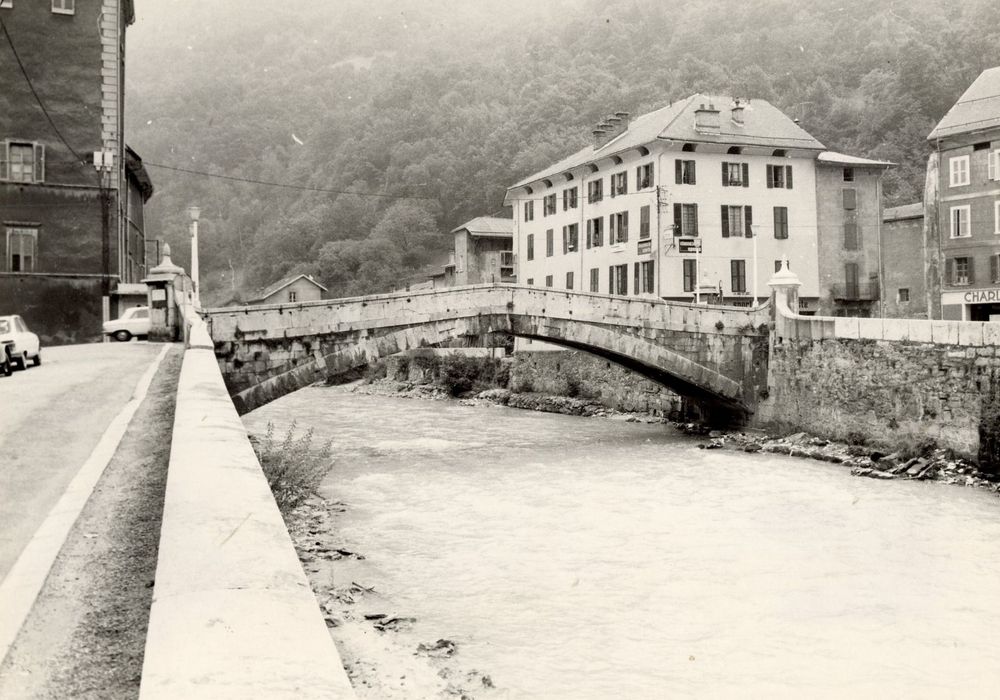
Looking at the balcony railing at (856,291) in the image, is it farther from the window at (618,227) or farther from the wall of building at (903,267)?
the window at (618,227)

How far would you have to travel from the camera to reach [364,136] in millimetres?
66750

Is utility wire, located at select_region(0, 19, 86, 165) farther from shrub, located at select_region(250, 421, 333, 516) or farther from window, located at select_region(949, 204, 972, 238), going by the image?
window, located at select_region(949, 204, 972, 238)

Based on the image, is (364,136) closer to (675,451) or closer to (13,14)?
(13,14)

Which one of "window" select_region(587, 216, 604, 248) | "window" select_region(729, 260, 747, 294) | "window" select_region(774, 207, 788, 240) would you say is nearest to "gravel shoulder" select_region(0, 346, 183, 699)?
"window" select_region(729, 260, 747, 294)

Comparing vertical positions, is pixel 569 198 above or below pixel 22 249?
above

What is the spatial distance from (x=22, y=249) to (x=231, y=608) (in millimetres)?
25505

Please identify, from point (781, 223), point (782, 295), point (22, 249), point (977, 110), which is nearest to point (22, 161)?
point (22, 249)

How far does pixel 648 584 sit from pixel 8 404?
7456 mm

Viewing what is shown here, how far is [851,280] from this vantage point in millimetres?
35062

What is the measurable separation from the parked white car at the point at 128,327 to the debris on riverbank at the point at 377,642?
12.3 metres

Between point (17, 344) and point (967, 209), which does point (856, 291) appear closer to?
point (967, 209)

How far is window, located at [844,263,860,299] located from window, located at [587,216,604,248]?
9.51m

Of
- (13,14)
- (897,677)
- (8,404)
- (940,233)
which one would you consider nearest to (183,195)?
(13,14)

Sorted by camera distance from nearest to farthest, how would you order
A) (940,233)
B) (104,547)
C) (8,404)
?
1. (104,547)
2. (8,404)
3. (940,233)
